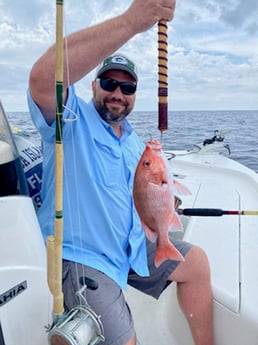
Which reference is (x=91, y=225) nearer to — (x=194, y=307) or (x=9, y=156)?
(x=9, y=156)

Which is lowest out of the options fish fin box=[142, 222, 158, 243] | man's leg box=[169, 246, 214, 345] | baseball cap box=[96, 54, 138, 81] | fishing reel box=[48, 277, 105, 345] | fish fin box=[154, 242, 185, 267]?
man's leg box=[169, 246, 214, 345]

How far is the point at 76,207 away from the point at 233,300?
2.87 feet

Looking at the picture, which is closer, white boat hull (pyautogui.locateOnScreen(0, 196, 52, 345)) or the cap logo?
white boat hull (pyautogui.locateOnScreen(0, 196, 52, 345))

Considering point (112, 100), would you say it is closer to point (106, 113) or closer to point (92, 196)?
point (106, 113)

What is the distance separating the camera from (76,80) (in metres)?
1.34

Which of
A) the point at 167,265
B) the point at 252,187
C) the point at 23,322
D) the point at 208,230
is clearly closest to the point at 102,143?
the point at 167,265

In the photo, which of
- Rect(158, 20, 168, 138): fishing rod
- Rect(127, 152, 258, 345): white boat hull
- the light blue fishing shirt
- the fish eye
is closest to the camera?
Rect(158, 20, 168, 138): fishing rod

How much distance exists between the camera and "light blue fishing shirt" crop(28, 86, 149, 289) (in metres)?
1.51

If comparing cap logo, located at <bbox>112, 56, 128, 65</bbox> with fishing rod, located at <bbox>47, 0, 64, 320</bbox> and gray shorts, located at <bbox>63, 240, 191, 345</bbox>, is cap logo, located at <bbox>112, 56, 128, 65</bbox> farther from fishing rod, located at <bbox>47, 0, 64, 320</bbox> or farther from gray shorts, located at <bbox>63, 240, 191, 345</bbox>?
gray shorts, located at <bbox>63, 240, 191, 345</bbox>

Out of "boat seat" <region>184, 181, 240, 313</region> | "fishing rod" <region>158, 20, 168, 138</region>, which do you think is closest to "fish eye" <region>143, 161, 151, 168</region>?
"fishing rod" <region>158, 20, 168, 138</region>

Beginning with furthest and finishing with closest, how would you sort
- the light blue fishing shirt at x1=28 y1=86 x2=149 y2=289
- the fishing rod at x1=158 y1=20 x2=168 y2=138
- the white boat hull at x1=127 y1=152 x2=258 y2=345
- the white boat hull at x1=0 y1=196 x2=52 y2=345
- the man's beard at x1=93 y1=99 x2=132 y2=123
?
the man's beard at x1=93 y1=99 x2=132 y2=123 < the white boat hull at x1=127 y1=152 x2=258 y2=345 < the light blue fishing shirt at x1=28 y1=86 x2=149 y2=289 < the fishing rod at x1=158 y1=20 x2=168 y2=138 < the white boat hull at x1=0 y1=196 x2=52 y2=345

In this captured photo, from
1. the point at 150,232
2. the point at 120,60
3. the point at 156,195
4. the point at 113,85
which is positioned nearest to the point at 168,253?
the point at 150,232

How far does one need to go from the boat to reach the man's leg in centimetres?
4

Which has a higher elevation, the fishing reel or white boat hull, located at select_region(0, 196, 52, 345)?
white boat hull, located at select_region(0, 196, 52, 345)
